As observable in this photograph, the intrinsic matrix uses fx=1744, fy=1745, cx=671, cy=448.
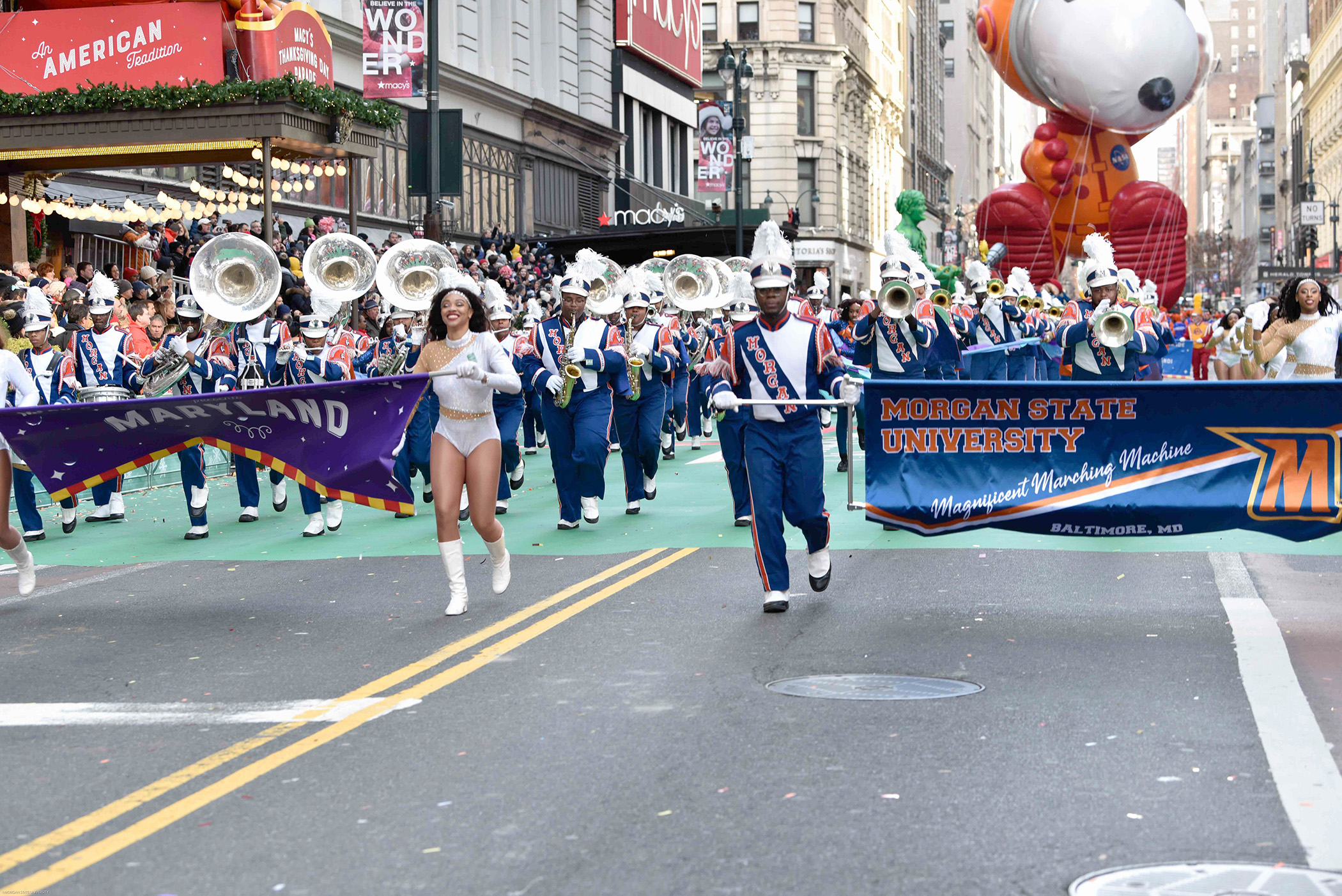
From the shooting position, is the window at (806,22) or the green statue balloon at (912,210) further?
the window at (806,22)

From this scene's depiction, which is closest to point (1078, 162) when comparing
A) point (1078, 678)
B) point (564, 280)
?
point (564, 280)

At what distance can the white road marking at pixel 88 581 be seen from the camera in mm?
10570

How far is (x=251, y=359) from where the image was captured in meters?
14.6

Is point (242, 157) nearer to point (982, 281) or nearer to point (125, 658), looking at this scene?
point (982, 281)

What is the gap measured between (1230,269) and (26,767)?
14053 cm

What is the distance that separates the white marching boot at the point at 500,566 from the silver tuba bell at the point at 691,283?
10.8m

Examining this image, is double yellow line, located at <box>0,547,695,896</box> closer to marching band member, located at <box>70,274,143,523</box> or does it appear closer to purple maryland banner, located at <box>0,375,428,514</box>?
purple maryland banner, located at <box>0,375,428,514</box>

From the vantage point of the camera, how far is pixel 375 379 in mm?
10188

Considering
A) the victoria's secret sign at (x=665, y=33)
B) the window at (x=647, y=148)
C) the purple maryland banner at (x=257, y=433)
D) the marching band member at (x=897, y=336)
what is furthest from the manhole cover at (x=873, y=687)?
the window at (x=647, y=148)

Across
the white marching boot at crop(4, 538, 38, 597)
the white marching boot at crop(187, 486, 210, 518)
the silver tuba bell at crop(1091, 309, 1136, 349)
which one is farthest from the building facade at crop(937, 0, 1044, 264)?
the white marching boot at crop(4, 538, 38, 597)

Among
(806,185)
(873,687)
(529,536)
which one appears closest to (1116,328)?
(529,536)

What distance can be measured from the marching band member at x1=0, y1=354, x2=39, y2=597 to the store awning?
10.6m

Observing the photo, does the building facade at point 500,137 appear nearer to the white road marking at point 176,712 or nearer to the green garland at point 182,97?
the green garland at point 182,97

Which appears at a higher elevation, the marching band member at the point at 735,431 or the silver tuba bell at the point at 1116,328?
the silver tuba bell at the point at 1116,328
